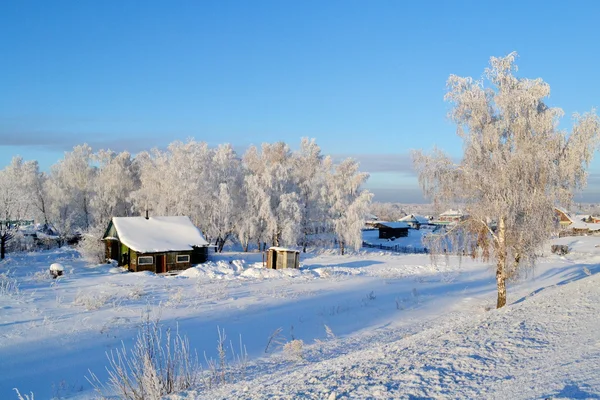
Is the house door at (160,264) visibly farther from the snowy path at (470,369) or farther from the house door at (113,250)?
the snowy path at (470,369)

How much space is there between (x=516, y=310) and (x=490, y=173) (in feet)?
21.0

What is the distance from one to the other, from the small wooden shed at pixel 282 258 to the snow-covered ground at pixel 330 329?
1.48m

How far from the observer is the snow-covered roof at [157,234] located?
29.6m

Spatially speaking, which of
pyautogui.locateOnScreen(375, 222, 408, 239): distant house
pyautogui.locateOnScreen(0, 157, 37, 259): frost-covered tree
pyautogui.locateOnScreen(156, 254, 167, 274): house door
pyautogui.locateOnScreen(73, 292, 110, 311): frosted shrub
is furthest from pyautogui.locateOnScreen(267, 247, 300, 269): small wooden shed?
pyautogui.locateOnScreen(375, 222, 408, 239): distant house

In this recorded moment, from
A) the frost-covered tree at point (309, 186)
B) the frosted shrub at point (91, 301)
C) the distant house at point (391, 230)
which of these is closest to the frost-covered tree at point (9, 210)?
the frosted shrub at point (91, 301)

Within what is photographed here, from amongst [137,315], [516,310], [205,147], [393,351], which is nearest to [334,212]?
[205,147]

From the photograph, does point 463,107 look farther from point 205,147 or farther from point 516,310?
point 205,147

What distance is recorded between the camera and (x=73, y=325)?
12812 mm

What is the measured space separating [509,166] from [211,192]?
29626mm

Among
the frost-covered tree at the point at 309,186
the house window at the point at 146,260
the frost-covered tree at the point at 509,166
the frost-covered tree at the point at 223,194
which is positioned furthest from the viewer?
the frost-covered tree at the point at 309,186

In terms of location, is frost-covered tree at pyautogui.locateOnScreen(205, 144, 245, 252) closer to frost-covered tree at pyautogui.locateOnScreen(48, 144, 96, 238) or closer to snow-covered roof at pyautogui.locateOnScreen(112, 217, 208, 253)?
snow-covered roof at pyautogui.locateOnScreen(112, 217, 208, 253)

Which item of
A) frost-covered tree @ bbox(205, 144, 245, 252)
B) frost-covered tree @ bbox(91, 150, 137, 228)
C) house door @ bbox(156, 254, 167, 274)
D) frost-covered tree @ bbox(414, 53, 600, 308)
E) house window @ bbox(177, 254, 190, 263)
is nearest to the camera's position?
frost-covered tree @ bbox(414, 53, 600, 308)

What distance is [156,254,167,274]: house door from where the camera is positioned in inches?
1183

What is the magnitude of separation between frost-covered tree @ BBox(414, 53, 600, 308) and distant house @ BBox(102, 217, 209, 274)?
793 inches
